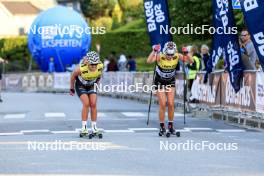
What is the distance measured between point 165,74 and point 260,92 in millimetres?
2975

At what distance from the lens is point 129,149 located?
15.0 metres

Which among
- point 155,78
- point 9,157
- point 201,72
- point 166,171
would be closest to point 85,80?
point 155,78

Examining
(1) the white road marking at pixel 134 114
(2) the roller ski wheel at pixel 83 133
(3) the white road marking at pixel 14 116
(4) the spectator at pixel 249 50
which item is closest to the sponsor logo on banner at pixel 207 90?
(1) the white road marking at pixel 134 114

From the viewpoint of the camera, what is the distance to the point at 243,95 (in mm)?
21125

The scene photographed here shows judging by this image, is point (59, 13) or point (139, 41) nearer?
point (59, 13)

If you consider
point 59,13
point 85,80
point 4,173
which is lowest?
point 4,173

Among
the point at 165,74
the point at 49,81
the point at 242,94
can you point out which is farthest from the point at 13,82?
the point at 165,74

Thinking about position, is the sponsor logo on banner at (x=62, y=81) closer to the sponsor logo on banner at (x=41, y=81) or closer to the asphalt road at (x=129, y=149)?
the sponsor logo on banner at (x=41, y=81)

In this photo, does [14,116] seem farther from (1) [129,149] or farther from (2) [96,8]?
(2) [96,8]

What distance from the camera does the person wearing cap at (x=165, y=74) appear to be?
1770 cm

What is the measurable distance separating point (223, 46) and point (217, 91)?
58.6 inches

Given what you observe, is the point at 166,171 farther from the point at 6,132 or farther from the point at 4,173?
the point at 6,132

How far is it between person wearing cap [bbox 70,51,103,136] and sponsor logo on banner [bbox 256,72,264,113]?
13.5ft

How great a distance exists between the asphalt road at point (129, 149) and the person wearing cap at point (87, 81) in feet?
1.96
